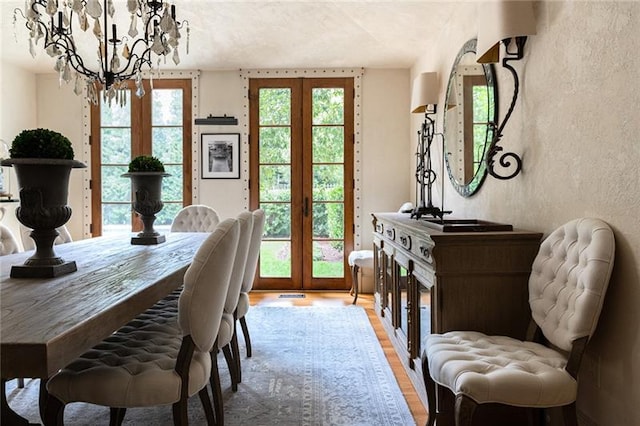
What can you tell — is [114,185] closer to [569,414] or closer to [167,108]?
[167,108]

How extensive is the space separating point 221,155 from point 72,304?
13.2 ft

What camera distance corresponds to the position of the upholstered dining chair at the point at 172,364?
56.4 inches

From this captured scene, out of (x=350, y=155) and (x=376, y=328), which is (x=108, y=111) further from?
(x=376, y=328)

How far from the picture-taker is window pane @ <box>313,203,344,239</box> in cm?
518

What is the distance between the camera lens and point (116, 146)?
5215 mm

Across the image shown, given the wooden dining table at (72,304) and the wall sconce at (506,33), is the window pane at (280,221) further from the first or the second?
the wall sconce at (506,33)

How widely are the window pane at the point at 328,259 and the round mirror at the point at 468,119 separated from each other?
2071 millimetres

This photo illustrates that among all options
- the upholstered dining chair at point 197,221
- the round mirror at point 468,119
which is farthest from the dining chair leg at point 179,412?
the upholstered dining chair at point 197,221

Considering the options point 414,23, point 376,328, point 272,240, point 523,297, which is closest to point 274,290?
point 272,240

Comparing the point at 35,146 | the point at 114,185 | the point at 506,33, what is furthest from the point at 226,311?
the point at 114,185

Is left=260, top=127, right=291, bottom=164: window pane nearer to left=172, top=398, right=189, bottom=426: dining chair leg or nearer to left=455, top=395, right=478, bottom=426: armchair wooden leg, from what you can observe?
left=172, top=398, right=189, bottom=426: dining chair leg

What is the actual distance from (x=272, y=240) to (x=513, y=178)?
3.26 meters

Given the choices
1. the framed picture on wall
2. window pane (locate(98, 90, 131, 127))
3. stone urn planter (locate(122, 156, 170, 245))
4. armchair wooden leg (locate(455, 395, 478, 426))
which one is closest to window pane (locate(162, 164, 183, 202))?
the framed picture on wall

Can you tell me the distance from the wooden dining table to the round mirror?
1.85 m
